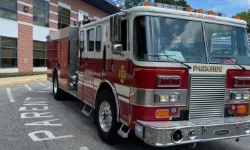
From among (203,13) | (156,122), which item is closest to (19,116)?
(156,122)

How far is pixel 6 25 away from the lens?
62.2ft

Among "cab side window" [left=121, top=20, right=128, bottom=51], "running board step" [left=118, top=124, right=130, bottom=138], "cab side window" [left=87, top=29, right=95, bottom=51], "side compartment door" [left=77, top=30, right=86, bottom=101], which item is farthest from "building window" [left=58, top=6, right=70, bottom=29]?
"running board step" [left=118, top=124, right=130, bottom=138]

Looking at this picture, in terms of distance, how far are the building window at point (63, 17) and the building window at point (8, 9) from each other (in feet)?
18.8

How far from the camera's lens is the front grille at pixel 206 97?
4355mm

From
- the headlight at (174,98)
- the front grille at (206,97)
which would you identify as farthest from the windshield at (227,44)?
the headlight at (174,98)

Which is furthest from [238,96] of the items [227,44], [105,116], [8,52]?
[8,52]

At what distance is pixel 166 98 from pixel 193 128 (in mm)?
603

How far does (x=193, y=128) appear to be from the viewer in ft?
12.9

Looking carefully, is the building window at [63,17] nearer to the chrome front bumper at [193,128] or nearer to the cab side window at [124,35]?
the cab side window at [124,35]

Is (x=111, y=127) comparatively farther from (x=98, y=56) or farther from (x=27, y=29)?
(x=27, y=29)

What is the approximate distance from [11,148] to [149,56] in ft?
9.92

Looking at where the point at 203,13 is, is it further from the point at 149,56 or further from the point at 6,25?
the point at 6,25

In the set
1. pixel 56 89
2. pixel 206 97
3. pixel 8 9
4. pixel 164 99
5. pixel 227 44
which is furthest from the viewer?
pixel 8 9

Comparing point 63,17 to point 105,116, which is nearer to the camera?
point 105,116
